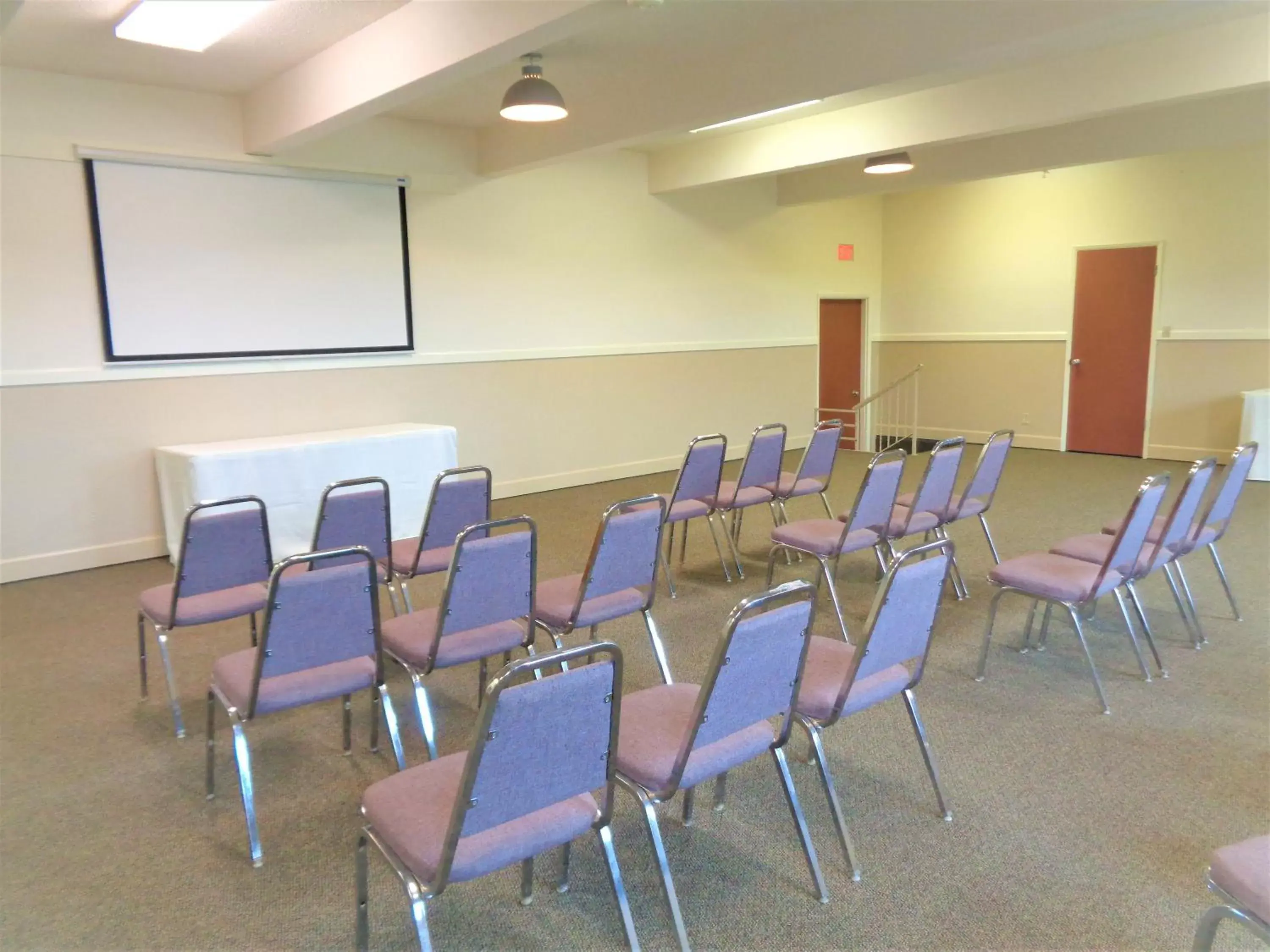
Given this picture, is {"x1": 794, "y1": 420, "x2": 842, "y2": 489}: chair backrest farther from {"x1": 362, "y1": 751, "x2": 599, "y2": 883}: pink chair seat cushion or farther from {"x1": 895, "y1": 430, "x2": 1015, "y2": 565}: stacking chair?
{"x1": 362, "y1": 751, "x2": 599, "y2": 883}: pink chair seat cushion

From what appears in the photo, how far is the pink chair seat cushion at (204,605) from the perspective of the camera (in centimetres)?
306

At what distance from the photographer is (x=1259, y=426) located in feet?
24.5

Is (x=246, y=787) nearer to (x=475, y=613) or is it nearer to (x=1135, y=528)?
(x=475, y=613)

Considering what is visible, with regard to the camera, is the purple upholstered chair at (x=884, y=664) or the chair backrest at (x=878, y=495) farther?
the chair backrest at (x=878, y=495)

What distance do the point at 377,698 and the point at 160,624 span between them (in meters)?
0.88

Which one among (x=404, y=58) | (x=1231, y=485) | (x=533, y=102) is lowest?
(x=1231, y=485)

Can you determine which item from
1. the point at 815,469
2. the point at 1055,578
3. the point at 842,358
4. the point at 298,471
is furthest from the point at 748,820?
the point at 842,358

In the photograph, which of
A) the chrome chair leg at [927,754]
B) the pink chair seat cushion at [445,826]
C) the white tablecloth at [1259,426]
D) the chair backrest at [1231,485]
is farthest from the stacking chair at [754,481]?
the white tablecloth at [1259,426]

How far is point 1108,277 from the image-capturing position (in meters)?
8.86

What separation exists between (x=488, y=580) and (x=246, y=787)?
35.7 inches

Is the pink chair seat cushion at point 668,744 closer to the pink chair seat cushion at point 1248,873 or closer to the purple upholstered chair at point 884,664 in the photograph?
the purple upholstered chair at point 884,664

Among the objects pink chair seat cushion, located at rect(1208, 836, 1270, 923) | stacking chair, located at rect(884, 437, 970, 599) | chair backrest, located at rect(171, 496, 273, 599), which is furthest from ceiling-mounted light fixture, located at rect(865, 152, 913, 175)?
pink chair seat cushion, located at rect(1208, 836, 1270, 923)

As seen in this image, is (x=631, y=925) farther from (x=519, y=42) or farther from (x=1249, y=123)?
(x=1249, y=123)

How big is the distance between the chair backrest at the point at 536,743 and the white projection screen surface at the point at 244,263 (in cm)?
504
